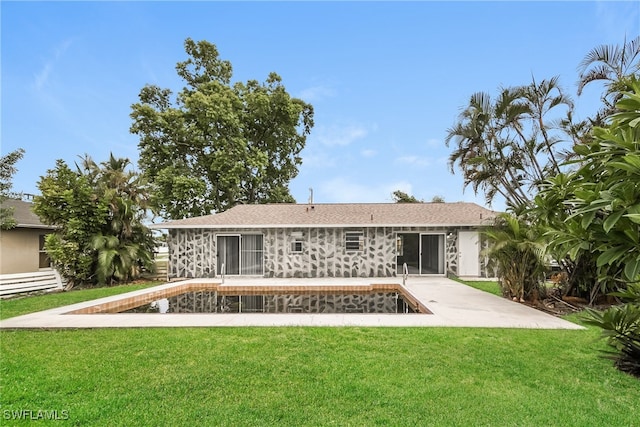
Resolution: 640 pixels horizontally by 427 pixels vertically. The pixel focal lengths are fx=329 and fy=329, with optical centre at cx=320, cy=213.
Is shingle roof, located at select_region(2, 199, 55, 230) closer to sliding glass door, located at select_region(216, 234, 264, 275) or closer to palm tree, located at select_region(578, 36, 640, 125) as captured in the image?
sliding glass door, located at select_region(216, 234, 264, 275)

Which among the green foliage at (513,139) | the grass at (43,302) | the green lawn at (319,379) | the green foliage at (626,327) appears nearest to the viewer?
the green lawn at (319,379)

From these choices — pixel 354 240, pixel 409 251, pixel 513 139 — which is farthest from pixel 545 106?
pixel 409 251

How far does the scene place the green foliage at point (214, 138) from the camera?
67.5ft

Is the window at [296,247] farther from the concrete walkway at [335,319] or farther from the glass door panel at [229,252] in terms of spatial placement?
the concrete walkway at [335,319]

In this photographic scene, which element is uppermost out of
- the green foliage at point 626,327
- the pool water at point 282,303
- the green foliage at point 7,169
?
the green foliage at point 7,169

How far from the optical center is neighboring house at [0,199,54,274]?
45.2ft

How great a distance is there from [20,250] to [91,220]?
503 centimetres

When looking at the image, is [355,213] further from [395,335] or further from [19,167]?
[19,167]

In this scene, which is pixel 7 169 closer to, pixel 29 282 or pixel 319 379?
pixel 29 282

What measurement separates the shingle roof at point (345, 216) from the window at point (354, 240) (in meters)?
0.51

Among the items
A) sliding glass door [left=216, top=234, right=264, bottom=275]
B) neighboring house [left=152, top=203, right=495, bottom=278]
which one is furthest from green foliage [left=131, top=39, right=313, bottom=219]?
sliding glass door [left=216, top=234, right=264, bottom=275]

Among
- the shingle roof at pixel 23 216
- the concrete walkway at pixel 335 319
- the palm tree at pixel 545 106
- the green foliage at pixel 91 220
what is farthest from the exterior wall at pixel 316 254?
the shingle roof at pixel 23 216

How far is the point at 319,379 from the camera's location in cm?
399

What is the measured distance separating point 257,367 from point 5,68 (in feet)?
34.4
